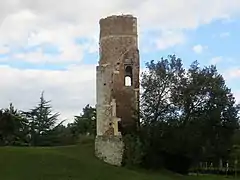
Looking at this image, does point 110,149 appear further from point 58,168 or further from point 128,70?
point 128,70

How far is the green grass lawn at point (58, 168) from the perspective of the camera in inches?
1449

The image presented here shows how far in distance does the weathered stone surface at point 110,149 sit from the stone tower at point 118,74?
1.31 metres

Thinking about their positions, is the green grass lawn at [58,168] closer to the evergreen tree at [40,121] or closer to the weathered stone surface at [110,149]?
the weathered stone surface at [110,149]

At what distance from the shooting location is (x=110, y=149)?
44.3m

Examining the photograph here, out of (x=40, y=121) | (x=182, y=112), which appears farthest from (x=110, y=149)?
(x=40, y=121)

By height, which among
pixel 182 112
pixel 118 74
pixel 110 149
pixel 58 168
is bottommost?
pixel 58 168

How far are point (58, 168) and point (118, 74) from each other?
37.0 ft

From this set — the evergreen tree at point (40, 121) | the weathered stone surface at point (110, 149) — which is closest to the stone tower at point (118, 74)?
the weathered stone surface at point (110, 149)

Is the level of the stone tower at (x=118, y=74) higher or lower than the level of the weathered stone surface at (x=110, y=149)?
higher

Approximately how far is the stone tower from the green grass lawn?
4011mm

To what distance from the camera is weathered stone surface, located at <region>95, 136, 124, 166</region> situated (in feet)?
144

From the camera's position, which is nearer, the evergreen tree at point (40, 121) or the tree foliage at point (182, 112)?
the tree foliage at point (182, 112)

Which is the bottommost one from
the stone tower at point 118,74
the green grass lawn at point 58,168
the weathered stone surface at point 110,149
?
the green grass lawn at point 58,168

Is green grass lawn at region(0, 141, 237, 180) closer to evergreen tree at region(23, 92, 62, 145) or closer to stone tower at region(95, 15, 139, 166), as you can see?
stone tower at region(95, 15, 139, 166)
